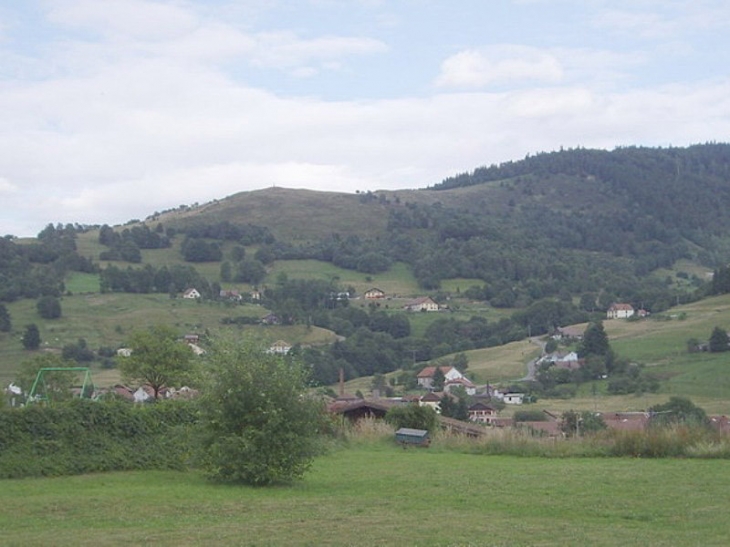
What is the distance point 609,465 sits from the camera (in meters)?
21.9

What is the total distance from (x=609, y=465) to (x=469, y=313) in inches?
3974

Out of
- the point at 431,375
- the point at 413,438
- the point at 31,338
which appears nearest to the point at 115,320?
the point at 31,338

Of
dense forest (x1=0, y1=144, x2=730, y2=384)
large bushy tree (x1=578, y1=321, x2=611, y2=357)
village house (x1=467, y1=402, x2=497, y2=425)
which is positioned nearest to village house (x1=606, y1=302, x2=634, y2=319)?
dense forest (x1=0, y1=144, x2=730, y2=384)

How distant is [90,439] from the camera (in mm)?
21250

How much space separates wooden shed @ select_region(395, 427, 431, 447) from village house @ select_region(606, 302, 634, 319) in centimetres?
9380

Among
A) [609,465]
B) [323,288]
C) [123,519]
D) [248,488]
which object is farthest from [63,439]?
[323,288]

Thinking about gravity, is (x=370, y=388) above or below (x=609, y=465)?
below

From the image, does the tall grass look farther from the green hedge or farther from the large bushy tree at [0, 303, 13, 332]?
the large bushy tree at [0, 303, 13, 332]

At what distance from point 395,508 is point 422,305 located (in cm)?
10874

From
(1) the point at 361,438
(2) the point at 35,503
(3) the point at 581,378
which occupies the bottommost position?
(3) the point at 581,378

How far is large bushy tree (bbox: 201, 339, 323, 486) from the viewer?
1889 cm

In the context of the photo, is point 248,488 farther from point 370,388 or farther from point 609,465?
point 370,388

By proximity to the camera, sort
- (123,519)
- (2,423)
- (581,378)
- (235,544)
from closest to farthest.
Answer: (235,544) < (123,519) < (2,423) < (581,378)

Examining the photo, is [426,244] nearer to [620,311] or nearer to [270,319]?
[620,311]
